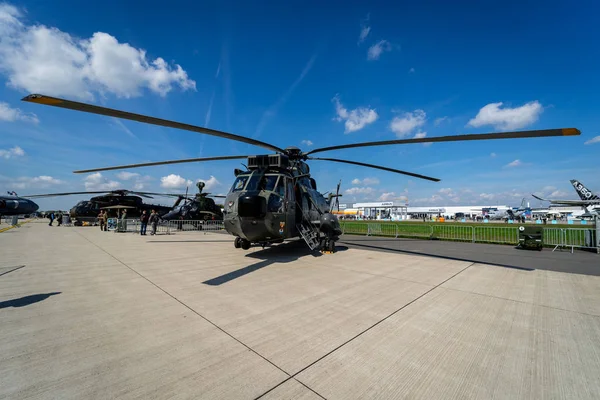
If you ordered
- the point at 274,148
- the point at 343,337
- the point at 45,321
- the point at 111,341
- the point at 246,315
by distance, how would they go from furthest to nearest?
the point at 274,148, the point at 246,315, the point at 45,321, the point at 343,337, the point at 111,341

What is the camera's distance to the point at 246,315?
3.85 metres

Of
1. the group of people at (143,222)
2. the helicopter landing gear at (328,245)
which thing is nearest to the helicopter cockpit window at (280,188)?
the helicopter landing gear at (328,245)

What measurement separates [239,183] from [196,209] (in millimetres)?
16340

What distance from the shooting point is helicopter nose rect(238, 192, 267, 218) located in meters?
7.48

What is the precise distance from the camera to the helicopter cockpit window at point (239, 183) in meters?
8.70

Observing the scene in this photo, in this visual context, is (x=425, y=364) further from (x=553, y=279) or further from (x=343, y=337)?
(x=553, y=279)

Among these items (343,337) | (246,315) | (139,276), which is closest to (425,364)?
(343,337)

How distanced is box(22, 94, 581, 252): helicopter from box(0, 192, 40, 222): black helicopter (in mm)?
19738

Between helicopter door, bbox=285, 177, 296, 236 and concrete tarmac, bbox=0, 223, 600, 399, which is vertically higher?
helicopter door, bbox=285, 177, 296, 236

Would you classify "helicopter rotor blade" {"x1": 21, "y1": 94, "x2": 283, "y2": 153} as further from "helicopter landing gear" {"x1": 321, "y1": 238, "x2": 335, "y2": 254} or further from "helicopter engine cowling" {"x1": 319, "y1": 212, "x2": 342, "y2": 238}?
"helicopter landing gear" {"x1": 321, "y1": 238, "x2": 335, "y2": 254}

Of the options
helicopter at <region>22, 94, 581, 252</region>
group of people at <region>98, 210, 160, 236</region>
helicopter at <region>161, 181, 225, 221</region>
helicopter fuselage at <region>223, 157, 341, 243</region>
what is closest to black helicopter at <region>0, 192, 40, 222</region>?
group of people at <region>98, 210, 160, 236</region>

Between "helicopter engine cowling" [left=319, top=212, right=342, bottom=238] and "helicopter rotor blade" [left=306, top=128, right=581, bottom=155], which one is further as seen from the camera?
"helicopter engine cowling" [left=319, top=212, right=342, bottom=238]

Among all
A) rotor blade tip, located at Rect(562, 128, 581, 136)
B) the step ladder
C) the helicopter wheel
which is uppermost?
rotor blade tip, located at Rect(562, 128, 581, 136)

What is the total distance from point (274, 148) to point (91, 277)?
20.4 feet
